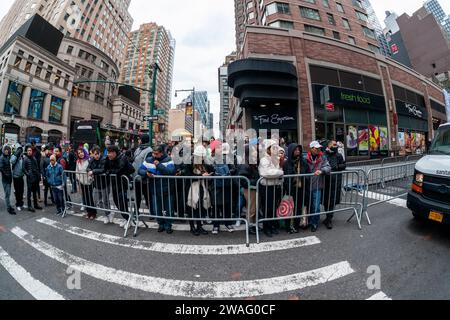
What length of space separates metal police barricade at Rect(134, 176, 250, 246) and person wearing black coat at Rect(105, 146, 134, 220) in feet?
1.21

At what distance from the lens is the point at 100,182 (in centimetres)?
479

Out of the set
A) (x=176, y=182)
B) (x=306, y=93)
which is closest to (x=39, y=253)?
(x=176, y=182)

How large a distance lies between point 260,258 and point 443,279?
7.52 ft

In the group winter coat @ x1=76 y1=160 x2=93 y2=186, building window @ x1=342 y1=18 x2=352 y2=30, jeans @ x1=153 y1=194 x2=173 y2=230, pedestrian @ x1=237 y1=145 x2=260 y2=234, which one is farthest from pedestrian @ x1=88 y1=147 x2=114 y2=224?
building window @ x1=342 y1=18 x2=352 y2=30

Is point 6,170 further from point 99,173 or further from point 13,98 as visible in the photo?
point 13,98

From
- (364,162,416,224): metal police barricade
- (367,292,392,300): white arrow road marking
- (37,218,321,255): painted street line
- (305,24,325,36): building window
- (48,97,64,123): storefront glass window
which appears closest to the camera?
(367,292,392,300): white arrow road marking

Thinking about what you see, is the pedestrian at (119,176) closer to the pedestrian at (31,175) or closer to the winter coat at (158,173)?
the winter coat at (158,173)

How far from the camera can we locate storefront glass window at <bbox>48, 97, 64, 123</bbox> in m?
30.7

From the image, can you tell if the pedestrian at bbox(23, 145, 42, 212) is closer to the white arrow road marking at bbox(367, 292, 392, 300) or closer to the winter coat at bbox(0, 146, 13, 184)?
the winter coat at bbox(0, 146, 13, 184)

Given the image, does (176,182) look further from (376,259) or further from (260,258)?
(376,259)

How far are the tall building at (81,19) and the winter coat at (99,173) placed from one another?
178ft

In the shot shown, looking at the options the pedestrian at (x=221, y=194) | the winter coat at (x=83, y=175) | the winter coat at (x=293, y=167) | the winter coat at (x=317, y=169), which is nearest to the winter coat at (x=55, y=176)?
the winter coat at (x=83, y=175)

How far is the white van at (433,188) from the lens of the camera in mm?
3205

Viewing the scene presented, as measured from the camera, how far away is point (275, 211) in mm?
3967
